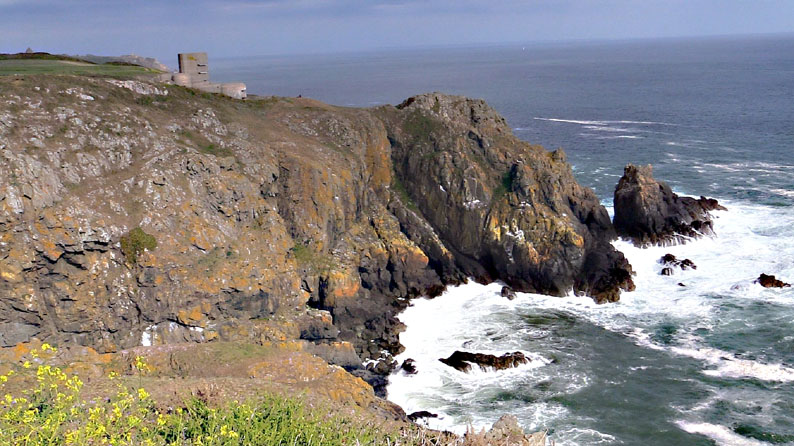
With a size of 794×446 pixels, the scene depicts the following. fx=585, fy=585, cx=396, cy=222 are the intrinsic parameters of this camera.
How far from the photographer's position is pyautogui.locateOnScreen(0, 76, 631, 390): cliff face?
102ft

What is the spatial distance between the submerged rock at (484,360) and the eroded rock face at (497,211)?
11.6 meters

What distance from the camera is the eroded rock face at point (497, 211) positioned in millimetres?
46219

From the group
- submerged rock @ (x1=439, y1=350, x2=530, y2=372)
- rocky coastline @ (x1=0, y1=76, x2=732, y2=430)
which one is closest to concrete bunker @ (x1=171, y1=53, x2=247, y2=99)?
rocky coastline @ (x1=0, y1=76, x2=732, y2=430)

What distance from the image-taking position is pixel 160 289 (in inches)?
1288

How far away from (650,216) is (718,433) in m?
28.7

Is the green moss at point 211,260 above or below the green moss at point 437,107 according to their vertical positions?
below

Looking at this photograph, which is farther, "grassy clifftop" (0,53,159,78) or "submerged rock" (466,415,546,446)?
"grassy clifftop" (0,53,159,78)

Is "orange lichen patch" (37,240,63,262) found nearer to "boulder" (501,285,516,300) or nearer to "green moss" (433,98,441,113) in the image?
"boulder" (501,285,516,300)

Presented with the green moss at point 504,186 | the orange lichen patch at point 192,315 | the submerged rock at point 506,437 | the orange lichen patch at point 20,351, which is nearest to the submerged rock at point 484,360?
the orange lichen patch at point 192,315

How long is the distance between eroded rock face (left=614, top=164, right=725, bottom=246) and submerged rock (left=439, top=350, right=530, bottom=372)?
23.0 m

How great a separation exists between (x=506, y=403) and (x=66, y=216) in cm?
2539

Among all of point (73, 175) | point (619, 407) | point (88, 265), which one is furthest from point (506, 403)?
point (73, 175)

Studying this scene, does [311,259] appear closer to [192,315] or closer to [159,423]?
[192,315]

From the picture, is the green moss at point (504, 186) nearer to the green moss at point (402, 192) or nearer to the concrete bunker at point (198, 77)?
the green moss at point (402, 192)
